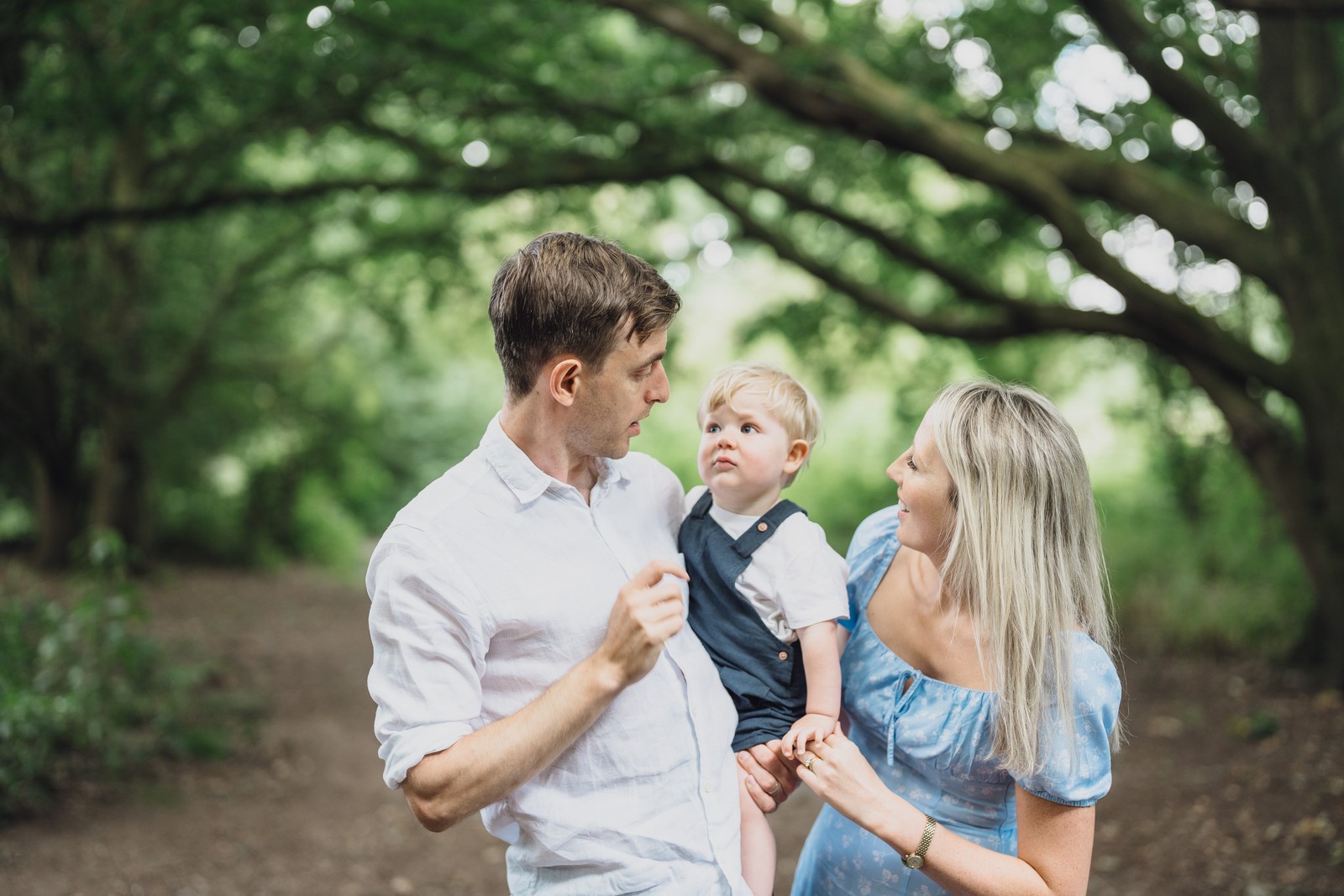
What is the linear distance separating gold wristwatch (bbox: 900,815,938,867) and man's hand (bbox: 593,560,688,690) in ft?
1.96

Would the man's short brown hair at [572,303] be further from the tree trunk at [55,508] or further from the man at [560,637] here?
the tree trunk at [55,508]

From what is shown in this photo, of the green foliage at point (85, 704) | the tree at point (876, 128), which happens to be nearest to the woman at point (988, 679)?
the tree at point (876, 128)

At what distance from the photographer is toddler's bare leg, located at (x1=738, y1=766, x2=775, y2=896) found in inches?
85.0

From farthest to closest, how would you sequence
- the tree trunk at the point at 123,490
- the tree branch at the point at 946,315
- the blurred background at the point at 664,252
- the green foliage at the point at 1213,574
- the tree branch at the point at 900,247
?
the tree trunk at the point at 123,490, the green foliage at the point at 1213,574, the tree branch at the point at 900,247, the tree branch at the point at 946,315, the blurred background at the point at 664,252

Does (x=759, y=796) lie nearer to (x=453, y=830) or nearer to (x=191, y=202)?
(x=453, y=830)

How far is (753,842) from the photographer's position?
217cm

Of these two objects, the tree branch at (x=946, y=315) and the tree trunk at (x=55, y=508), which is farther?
the tree trunk at (x=55, y=508)

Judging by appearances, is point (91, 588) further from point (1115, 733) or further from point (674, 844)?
point (1115, 733)

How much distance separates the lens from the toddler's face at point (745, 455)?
2.30m

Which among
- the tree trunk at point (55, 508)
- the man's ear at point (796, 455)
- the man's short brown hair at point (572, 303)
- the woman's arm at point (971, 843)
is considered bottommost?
the tree trunk at point (55, 508)

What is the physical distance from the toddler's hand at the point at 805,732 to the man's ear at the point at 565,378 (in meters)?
0.76

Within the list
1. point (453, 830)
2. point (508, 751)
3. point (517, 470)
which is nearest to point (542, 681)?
point (508, 751)

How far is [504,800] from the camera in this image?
189 cm

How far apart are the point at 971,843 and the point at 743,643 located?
58 centimetres
